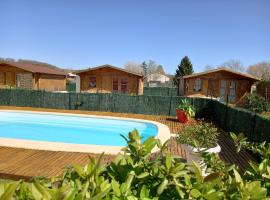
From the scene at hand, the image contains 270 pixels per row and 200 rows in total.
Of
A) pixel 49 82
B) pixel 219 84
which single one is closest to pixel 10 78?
pixel 49 82

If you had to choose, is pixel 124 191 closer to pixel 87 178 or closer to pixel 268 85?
pixel 87 178

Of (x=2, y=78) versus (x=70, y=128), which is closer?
(x=70, y=128)

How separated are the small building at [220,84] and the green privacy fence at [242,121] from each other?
9521 mm

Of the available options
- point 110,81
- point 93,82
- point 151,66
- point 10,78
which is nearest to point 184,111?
point 110,81

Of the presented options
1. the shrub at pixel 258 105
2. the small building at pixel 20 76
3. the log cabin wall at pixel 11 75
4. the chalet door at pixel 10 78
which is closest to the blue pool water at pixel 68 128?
the shrub at pixel 258 105

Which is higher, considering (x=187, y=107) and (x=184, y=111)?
(x=187, y=107)

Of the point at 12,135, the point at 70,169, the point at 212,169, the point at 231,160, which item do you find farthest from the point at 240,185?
the point at 12,135

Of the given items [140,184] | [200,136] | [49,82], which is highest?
[49,82]

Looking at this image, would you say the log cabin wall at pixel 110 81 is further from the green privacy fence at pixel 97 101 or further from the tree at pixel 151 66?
the tree at pixel 151 66

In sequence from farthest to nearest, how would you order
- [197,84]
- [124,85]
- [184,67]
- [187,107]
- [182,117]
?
1. [184,67]
2. [124,85]
3. [197,84]
4. [187,107]
5. [182,117]

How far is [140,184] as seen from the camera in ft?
5.49

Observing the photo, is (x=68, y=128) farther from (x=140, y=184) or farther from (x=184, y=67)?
(x=184, y=67)

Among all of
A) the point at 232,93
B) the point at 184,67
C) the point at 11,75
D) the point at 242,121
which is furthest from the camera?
the point at 184,67

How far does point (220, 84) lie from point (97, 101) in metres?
14.2
